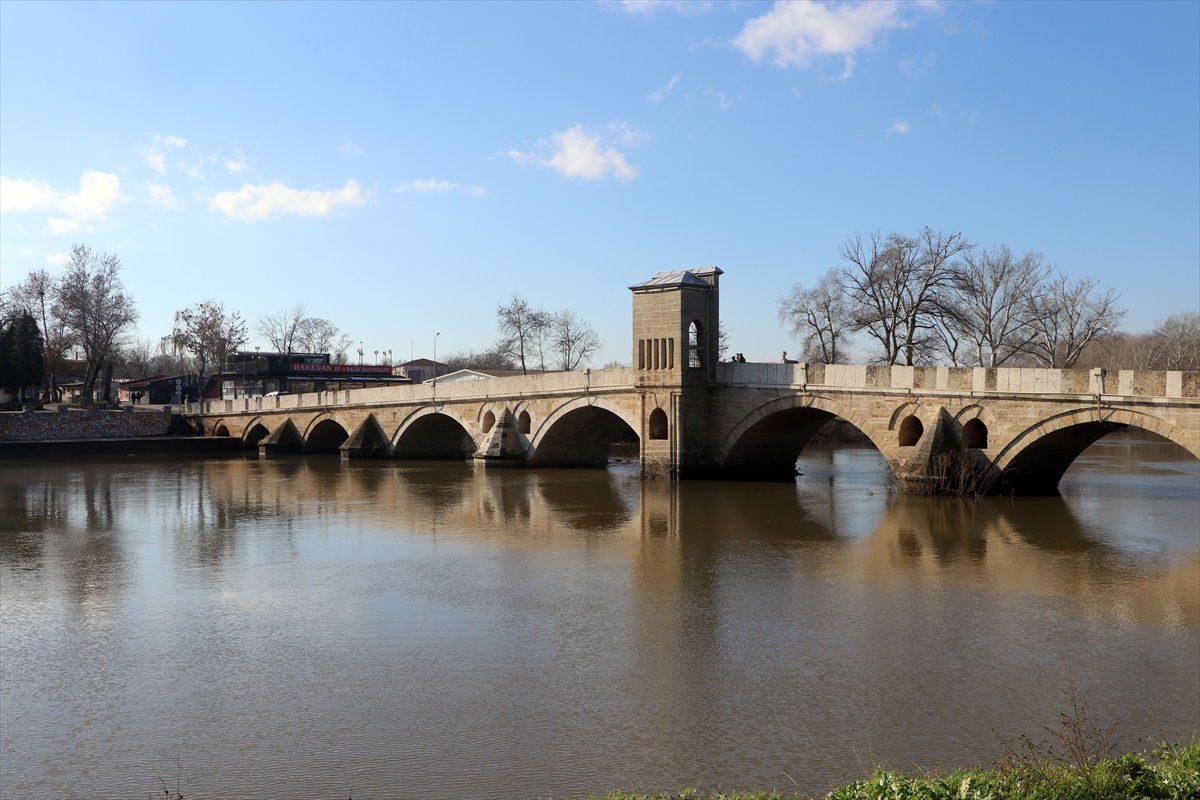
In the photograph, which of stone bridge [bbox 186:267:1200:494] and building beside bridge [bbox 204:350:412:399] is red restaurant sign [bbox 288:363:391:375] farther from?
stone bridge [bbox 186:267:1200:494]

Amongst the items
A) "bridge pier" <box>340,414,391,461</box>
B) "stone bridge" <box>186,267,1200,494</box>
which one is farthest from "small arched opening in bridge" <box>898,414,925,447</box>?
"bridge pier" <box>340,414,391,461</box>

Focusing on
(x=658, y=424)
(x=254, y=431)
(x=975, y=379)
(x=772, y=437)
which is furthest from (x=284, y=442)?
(x=975, y=379)

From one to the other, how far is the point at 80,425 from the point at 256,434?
6.79 m

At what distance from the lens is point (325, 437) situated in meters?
36.7

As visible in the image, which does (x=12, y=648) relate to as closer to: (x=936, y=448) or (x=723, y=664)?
(x=723, y=664)

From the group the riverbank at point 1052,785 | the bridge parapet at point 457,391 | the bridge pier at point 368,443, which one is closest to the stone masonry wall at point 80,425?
the bridge parapet at point 457,391

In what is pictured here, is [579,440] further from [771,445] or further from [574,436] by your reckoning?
[771,445]

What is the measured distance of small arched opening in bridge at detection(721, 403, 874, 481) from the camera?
71.4ft

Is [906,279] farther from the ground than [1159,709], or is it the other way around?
[906,279]

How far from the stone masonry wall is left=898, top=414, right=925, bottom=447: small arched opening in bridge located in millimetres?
32201

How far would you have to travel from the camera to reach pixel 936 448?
58.3 ft

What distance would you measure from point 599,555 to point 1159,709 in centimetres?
732

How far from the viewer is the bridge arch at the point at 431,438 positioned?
31078 mm

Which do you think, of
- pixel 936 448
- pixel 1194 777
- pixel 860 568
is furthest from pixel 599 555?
pixel 1194 777
